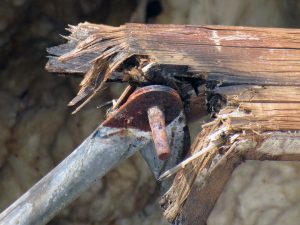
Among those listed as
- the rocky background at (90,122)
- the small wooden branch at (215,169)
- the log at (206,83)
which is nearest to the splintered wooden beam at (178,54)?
the log at (206,83)

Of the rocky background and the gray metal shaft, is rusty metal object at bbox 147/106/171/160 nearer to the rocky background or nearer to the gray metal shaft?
the gray metal shaft

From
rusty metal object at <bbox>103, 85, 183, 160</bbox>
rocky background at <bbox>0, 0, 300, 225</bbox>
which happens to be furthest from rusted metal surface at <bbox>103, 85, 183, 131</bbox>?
rocky background at <bbox>0, 0, 300, 225</bbox>

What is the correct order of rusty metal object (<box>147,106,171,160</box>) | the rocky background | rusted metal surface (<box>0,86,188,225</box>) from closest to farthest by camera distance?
rusty metal object (<box>147,106,171,160</box>)
rusted metal surface (<box>0,86,188,225</box>)
the rocky background

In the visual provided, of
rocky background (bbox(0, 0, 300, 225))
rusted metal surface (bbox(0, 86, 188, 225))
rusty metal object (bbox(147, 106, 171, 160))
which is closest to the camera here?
rusty metal object (bbox(147, 106, 171, 160))

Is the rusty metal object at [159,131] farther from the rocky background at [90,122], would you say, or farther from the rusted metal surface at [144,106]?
the rocky background at [90,122]

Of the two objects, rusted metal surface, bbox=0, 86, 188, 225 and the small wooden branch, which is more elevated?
rusted metal surface, bbox=0, 86, 188, 225

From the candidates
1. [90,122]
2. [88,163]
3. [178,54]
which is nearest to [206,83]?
[178,54]

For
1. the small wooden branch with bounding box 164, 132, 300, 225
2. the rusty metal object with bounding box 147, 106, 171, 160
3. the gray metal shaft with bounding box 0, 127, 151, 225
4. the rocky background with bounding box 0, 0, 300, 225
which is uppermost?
the rusty metal object with bounding box 147, 106, 171, 160
